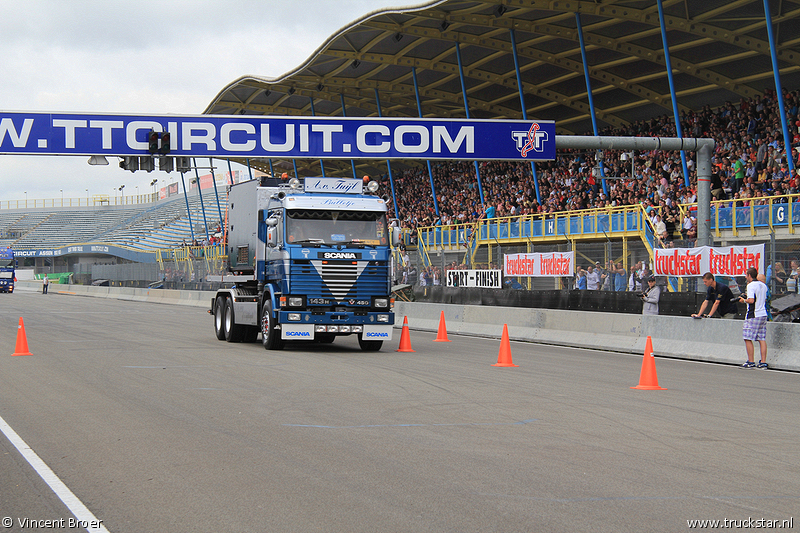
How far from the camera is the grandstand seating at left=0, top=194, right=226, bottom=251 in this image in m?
87.2

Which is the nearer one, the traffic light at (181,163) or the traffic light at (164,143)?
the traffic light at (164,143)

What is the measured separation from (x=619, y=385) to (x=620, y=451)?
5040 millimetres

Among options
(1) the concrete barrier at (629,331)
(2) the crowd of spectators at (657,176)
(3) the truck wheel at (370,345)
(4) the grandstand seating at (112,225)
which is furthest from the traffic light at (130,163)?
(4) the grandstand seating at (112,225)

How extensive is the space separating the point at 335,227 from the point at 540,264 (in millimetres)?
11310

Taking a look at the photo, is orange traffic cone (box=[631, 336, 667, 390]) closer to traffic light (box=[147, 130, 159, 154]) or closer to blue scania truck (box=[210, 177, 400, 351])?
blue scania truck (box=[210, 177, 400, 351])

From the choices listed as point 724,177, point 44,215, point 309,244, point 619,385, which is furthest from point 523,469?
point 44,215

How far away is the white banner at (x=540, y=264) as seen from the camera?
25453 mm

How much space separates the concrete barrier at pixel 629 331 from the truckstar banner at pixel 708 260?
3157 millimetres

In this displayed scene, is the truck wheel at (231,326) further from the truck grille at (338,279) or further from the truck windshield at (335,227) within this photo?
the truck windshield at (335,227)

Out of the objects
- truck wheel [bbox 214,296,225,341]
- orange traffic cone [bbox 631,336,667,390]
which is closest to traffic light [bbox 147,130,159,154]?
truck wheel [bbox 214,296,225,341]

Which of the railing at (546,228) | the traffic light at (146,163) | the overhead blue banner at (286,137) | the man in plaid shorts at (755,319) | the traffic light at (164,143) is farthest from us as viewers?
the railing at (546,228)

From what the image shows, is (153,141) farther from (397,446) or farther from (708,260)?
(397,446)

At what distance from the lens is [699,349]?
16.5 metres

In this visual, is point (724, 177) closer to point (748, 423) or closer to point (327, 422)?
point (748, 423)
